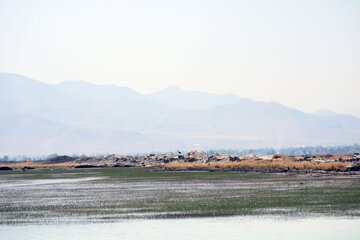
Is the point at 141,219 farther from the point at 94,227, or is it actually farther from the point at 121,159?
the point at 121,159

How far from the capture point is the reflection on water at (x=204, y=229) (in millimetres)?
30703

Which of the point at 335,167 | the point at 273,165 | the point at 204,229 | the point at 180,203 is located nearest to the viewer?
the point at 204,229

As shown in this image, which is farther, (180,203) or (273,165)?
(273,165)

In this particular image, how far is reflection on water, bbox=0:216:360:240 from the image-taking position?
3070 centimetres

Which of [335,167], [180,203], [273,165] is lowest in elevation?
[180,203]

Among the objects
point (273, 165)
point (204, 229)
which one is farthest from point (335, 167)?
point (204, 229)

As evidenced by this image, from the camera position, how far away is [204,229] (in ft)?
107

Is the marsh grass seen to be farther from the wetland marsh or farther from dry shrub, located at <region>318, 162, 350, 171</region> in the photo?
the wetland marsh

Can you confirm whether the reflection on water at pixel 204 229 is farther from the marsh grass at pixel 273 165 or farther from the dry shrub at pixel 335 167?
the marsh grass at pixel 273 165

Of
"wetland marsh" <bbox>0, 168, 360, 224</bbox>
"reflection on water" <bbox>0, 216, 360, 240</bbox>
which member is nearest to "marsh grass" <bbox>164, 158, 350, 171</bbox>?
"wetland marsh" <bbox>0, 168, 360, 224</bbox>

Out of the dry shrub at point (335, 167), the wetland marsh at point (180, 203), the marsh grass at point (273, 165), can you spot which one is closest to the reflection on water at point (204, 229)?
the wetland marsh at point (180, 203)

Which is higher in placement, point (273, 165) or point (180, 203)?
point (273, 165)

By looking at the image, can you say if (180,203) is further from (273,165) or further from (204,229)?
(273,165)

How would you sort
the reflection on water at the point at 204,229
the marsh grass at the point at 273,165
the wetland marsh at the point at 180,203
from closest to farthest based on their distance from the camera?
the reflection on water at the point at 204,229, the wetland marsh at the point at 180,203, the marsh grass at the point at 273,165
